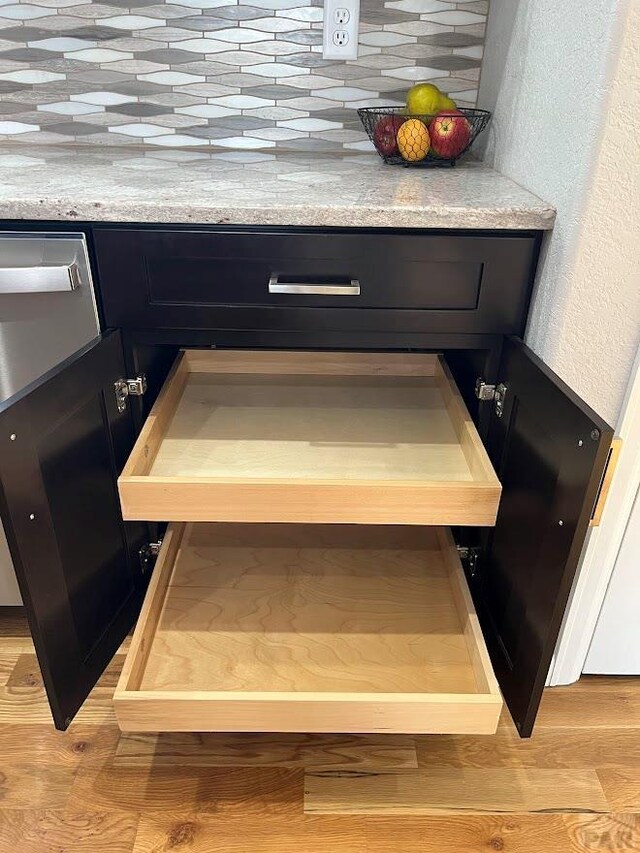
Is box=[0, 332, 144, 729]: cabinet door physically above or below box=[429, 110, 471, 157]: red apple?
below

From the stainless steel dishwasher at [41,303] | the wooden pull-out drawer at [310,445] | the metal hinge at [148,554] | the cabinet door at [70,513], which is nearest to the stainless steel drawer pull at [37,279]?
the stainless steel dishwasher at [41,303]

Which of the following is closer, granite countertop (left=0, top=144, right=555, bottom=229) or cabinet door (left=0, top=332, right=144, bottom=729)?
cabinet door (left=0, top=332, right=144, bottom=729)

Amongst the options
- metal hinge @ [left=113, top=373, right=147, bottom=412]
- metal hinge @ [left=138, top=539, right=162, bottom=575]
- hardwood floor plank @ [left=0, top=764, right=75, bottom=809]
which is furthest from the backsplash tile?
hardwood floor plank @ [left=0, top=764, right=75, bottom=809]

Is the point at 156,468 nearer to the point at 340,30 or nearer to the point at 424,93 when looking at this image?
the point at 424,93

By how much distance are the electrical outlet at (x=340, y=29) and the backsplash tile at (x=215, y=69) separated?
0.06ft

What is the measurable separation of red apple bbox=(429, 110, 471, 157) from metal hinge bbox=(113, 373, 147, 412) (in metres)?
0.70

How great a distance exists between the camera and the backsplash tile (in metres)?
1.37

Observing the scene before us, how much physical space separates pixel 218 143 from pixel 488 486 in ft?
3.29

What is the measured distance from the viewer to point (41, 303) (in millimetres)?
1055

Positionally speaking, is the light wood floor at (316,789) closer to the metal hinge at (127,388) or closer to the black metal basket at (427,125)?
the metal hinge at (127,388)

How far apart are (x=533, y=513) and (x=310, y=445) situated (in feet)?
1.35

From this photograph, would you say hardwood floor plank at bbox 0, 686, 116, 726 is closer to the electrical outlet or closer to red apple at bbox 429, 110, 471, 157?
red apple at bbox 429, 110, 471, 157

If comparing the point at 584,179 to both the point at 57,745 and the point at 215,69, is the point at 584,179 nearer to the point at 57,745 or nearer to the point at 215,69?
the point at 215,69

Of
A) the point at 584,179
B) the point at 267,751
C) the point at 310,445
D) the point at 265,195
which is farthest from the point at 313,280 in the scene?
the point at 267,751
